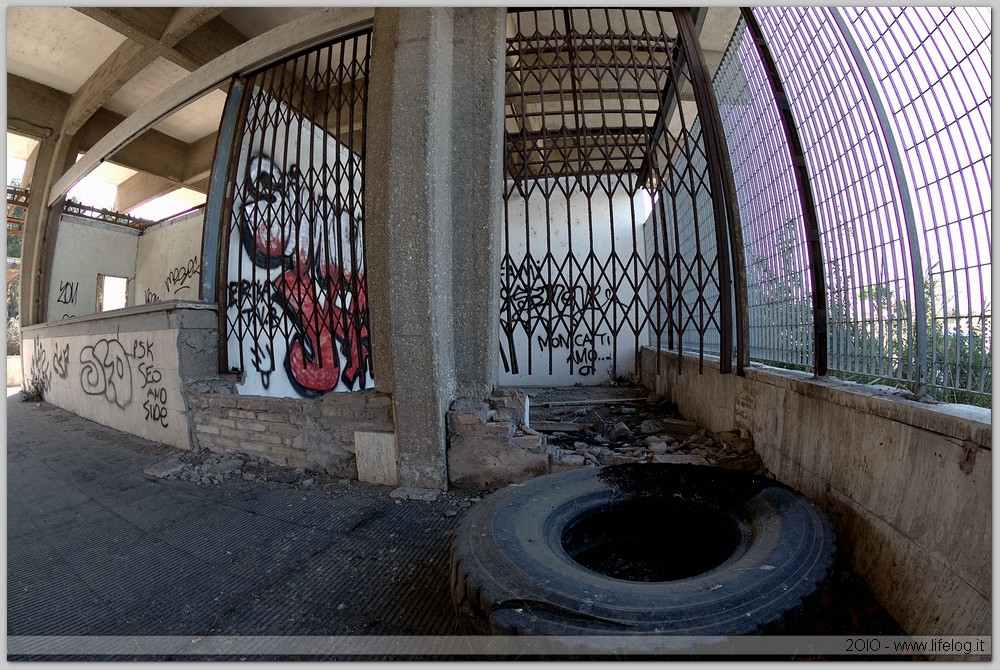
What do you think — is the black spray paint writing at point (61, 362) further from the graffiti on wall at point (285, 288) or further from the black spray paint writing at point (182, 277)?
the graffiti on wall at point (285, 288)

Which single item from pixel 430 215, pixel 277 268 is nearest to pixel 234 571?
pixel 430 215

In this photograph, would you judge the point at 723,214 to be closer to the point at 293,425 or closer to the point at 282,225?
the point at 293,425

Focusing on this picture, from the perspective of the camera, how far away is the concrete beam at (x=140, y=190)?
9738mm

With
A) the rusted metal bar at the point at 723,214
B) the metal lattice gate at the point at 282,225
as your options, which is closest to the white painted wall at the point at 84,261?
the metal lattice gate at the point at 282,225

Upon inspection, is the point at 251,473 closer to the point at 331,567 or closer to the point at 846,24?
the point at 331,567

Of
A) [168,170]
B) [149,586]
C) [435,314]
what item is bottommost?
[149,586]

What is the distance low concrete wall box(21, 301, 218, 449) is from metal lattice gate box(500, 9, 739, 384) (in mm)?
3081

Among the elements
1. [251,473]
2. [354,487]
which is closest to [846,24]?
[354,487]

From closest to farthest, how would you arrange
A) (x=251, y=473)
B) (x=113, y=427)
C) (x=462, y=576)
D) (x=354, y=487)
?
(x=462, y=576), (x=354, y=487), (x=251, y=473), (x=113, y=427)

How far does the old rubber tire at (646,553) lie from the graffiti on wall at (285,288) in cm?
198

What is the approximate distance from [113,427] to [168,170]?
18.6ft

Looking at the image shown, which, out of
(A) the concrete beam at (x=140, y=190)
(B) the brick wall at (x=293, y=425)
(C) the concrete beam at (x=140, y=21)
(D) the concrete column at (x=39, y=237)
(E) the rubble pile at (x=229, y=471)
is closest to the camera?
(B) the brick wall at (x=293, y=425)

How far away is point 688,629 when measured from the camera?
1.15 m

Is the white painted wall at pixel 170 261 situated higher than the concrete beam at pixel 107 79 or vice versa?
the concrete beam at pixel 107 79
